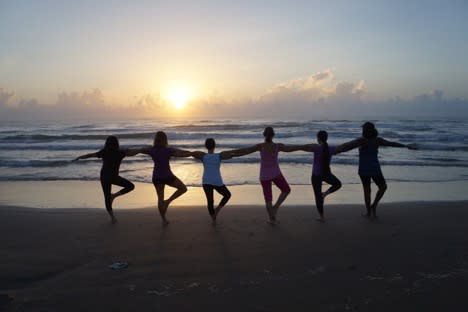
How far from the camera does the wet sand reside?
3588 mm

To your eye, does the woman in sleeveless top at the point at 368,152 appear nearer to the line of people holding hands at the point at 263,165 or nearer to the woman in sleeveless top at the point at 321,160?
the line of people holding hands at the point at 263,165

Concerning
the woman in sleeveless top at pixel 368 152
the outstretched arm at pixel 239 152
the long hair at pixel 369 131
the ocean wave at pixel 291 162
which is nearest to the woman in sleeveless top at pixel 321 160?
the woman in sleeveless top at pixel 368 152

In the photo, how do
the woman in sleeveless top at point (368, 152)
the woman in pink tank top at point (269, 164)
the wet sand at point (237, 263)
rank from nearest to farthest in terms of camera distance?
the wet sand at point (237, 263) → the woman in pink tank top at point (269, 164) → the woman in sleeveless top at point (368, 152)

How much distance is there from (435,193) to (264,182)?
18.6 feet

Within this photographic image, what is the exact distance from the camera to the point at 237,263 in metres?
4.52

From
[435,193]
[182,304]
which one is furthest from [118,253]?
[435,193]

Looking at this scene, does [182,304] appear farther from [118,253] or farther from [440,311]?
[440,311]

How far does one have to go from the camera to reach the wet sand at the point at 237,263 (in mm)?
3588

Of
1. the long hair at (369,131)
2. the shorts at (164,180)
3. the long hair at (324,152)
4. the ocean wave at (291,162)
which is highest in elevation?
the long hair at (369,131)

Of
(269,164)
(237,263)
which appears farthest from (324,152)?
(237,263)

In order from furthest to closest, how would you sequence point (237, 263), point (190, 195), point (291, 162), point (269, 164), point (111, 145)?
point (291, 162) → point (190, 195) → point (111, 145) → point (269, 164) → point (237, 263)

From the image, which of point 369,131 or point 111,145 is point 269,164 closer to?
point 369,131

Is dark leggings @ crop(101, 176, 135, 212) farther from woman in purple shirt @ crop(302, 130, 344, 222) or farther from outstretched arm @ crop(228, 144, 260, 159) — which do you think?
woman in purple shirt @ crop(302, 130, 344, 222)

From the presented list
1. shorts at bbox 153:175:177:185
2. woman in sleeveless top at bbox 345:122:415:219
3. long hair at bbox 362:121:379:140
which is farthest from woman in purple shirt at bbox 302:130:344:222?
shorts at bbox 153:175:177:185
